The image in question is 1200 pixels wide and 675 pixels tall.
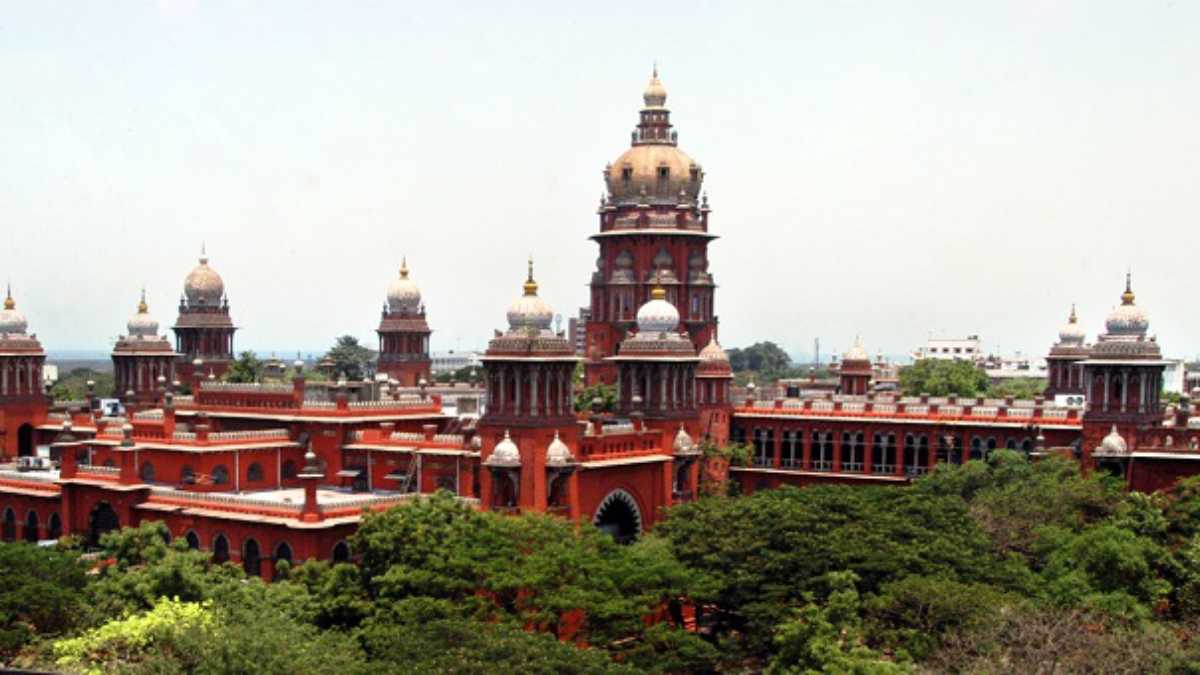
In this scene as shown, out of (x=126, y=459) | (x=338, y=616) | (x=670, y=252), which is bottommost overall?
(x=338, y=616)

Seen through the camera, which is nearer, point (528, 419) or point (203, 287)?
point (528, 419)

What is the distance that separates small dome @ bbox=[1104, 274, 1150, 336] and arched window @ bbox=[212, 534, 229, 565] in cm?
3058

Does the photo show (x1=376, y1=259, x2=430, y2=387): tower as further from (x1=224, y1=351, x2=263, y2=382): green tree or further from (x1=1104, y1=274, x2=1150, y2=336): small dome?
(x1=1104, y1=274, x2=1150, y2=336): small dome

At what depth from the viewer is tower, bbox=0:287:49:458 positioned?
60562 millimetres

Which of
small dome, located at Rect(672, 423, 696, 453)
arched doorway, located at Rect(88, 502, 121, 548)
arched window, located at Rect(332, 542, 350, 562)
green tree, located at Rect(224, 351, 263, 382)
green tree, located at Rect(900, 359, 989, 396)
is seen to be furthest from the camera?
green tree, located at Rect(900, 359, 989, 396)

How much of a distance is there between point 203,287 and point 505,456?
35589 mm

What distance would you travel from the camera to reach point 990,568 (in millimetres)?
38938

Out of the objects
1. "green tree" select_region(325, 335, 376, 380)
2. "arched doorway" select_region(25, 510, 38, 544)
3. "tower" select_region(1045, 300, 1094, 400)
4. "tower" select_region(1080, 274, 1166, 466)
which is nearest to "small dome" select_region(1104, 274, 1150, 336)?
"tower" select_region(1080, 274, 1166, 466)

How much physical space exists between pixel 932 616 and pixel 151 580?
20331mm

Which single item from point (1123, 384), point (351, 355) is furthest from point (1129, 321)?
point (351, 355)

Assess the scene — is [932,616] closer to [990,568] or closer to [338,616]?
[990,568]

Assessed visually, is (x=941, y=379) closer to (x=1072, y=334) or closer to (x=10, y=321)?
(x=1072, y=334)

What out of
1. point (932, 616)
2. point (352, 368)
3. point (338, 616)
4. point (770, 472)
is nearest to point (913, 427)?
point (770, 472)

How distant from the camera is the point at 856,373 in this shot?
71.6m
